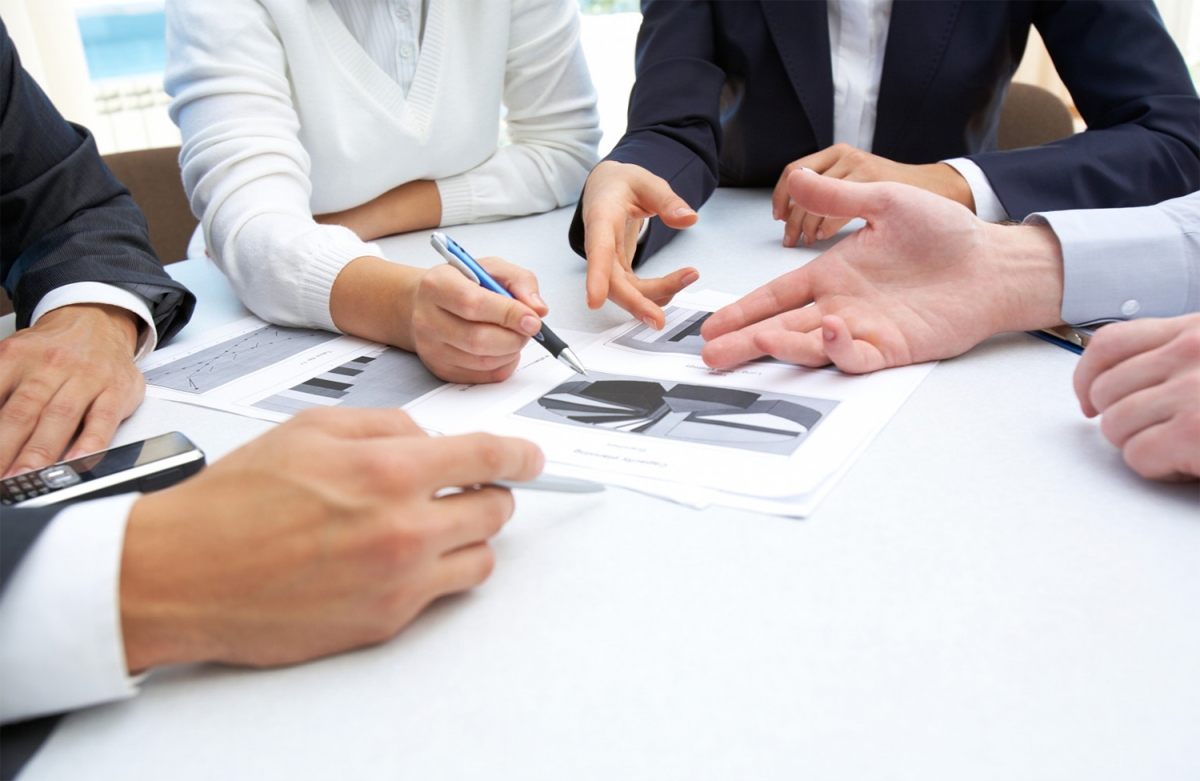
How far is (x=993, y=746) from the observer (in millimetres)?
310

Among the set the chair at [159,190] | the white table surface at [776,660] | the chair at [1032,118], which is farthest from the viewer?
the chair at [1032,118]

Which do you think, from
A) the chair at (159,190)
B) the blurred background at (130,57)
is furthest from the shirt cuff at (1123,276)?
the blurred background at (130,57)

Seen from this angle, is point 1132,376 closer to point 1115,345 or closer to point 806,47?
point 1115,345

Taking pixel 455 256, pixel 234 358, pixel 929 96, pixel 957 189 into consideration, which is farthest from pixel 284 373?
pixel 929 96

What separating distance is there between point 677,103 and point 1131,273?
64 centimetres

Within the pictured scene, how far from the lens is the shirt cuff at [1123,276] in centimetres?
68

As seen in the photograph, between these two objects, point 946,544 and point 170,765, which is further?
point 946,544

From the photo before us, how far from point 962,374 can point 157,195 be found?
4.25 ft

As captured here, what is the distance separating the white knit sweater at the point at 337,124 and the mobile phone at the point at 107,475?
312mm

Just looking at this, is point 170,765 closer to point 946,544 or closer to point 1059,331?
point 946,544

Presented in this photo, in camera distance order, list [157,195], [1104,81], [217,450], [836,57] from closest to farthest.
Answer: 1. [217,450]
2. [1104,81]
3. [836,57]
4. [157,195]

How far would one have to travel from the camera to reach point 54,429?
0.59 m

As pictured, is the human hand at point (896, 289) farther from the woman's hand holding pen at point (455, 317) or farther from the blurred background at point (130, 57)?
the blurred background at point (130, 57)

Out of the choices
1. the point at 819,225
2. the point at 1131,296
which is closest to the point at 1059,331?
the point at 1131,296
